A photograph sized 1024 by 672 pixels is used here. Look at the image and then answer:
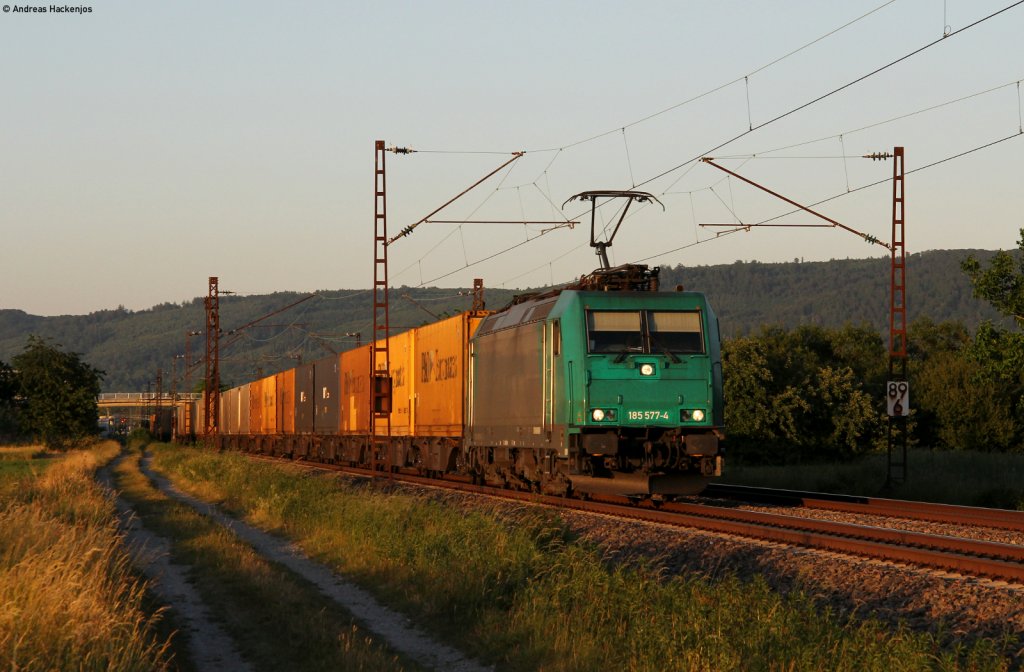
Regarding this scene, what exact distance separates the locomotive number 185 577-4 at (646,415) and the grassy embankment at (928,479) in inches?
304

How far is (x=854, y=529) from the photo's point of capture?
17.6 m

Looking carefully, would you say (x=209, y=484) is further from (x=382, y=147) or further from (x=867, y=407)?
(x=867, y=407)

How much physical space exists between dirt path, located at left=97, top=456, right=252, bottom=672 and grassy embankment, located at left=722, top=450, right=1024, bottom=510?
15786mm

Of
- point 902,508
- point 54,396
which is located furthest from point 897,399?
point 54,396

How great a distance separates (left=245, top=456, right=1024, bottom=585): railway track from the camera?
14367 mm

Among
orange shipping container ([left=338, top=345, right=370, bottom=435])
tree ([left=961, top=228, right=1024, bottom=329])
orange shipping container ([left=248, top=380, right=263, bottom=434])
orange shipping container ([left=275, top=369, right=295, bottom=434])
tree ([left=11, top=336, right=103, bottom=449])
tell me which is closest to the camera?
tree ([left=961, top=228, right=1024, bottom=329])

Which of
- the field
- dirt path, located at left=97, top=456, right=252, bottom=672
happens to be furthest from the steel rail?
dirt path, located at left=97, top=456, right=252, bottom=672

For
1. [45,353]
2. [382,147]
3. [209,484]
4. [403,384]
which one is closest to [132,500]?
[209,484]

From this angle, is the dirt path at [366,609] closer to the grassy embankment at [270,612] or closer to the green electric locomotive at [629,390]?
the grassy embankment at [270,612]

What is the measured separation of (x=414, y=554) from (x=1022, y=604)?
730 centimetres

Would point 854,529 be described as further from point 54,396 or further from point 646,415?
point 54,396

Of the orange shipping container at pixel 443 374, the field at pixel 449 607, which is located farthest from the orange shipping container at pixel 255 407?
the field at pixel 449 607

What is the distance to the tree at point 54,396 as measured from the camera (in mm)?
76562

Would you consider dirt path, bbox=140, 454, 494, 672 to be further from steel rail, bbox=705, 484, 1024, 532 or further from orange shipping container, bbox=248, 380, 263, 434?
orange shipping container, bbox=248, 380, 263, 434
